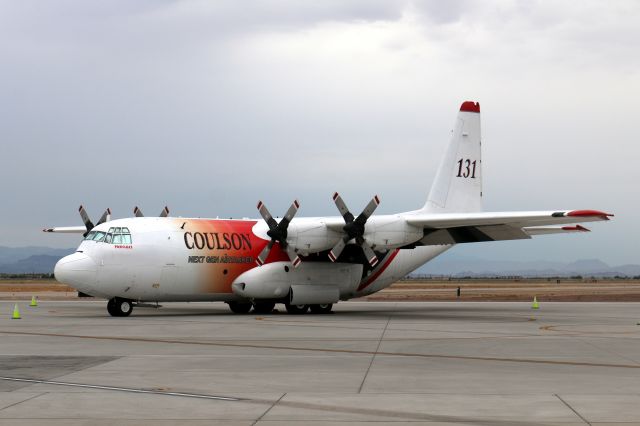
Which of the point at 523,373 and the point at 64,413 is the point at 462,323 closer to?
the point at 523,373

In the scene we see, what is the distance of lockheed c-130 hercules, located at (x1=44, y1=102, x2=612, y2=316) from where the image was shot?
3519 centimetres

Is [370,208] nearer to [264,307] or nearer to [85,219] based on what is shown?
[264,307]

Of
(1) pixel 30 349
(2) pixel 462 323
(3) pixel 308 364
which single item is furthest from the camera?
(2) pixel 462 323

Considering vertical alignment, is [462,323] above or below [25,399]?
below

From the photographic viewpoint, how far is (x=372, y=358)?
19906 millimetres

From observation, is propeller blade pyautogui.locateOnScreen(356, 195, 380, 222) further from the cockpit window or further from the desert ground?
the desert ground

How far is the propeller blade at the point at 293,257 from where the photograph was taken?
38.2 m

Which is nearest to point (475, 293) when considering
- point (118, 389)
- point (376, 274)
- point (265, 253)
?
point (376, 274)

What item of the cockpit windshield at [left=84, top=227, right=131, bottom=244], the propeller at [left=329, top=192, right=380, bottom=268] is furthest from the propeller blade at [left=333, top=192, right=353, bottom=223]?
the cockpit windshield at [left=84, top=227, right=131, bottom=244]

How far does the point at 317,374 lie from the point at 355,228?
824 inches

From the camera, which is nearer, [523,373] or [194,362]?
[523,373]

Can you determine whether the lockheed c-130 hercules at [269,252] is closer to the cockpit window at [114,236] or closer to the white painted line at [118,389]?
the cockpit window at [114,236]

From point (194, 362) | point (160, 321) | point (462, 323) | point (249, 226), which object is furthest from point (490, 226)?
point (194, 362)

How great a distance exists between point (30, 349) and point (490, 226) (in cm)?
2293
